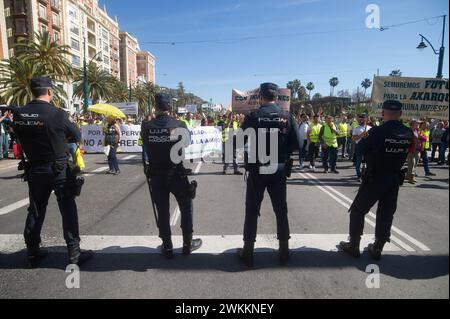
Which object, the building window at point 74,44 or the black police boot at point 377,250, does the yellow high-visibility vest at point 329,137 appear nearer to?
the black police boot at point 377,250

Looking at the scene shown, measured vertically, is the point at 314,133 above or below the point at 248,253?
above

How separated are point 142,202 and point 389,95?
8.36m

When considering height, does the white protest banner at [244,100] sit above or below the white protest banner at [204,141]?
above

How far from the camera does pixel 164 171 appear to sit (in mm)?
3740

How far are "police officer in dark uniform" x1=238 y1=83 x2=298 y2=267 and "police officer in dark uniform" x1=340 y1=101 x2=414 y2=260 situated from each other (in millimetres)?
891

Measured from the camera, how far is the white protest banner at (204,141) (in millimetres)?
13645

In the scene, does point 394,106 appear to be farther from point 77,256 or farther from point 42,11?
point 42,11

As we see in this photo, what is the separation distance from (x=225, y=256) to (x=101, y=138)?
1323cm

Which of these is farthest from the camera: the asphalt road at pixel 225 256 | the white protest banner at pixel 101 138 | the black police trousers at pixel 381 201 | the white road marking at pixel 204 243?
the white protest banner at pixel 101 138

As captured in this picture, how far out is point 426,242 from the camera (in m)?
4.37

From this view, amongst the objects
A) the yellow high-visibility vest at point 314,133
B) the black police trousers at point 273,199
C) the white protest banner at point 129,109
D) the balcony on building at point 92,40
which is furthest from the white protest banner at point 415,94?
the balcony on building at point 92,40

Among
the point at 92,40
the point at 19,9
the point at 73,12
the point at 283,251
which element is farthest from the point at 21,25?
the point at 283,251

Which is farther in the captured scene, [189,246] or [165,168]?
[189,246]
